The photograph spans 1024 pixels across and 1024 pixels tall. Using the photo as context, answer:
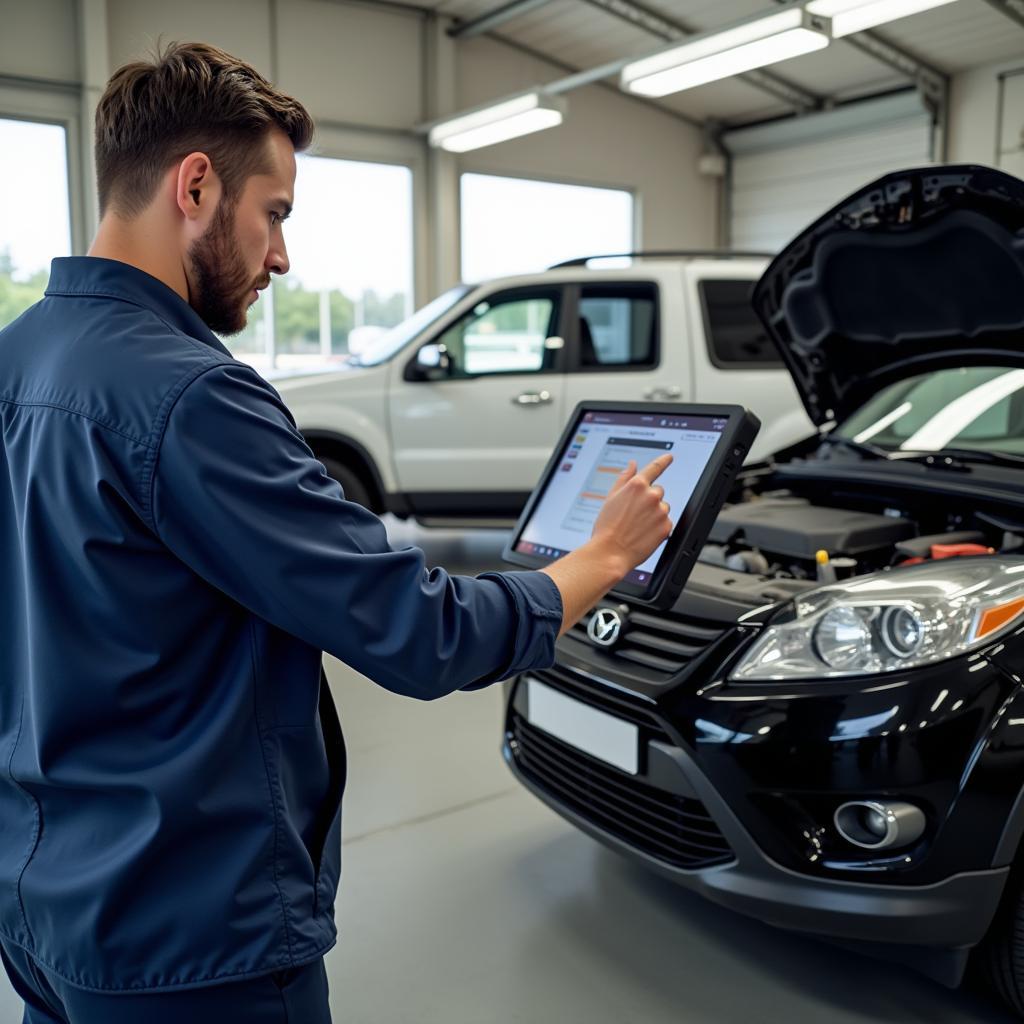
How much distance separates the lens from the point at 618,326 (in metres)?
5.67

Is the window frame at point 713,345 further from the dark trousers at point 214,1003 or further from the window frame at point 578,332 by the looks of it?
the dark trousers at point 214,1003

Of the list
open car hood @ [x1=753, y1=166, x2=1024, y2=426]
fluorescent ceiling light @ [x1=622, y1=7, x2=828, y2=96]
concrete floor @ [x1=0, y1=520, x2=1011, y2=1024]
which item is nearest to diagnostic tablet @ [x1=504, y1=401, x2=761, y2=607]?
concrete floor @ [x1=0, y1=520, x2=1011, y2=1024]

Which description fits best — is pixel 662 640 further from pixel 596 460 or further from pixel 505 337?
pixel 505 337

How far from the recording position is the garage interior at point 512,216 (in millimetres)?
1997

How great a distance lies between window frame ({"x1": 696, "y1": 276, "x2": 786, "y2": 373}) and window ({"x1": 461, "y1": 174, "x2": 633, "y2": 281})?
467cm

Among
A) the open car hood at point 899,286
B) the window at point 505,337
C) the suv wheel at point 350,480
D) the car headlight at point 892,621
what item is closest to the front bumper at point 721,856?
the car headlight at point 892,621

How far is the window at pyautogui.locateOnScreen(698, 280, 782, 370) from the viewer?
565 centimetres

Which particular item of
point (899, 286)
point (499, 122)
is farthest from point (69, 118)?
point (899, 286)

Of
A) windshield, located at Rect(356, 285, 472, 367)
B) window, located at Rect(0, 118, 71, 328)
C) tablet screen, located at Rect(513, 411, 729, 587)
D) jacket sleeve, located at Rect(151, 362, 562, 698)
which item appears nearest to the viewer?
jacket sleeve, located at Rect(151, 362, 562, 698)

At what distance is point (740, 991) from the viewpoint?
194 cm

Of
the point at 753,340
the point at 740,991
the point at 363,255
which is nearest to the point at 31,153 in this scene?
the point at 363,255

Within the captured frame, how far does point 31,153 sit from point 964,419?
769cm

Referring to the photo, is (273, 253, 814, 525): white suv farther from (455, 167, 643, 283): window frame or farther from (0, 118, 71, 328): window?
(455, 167, 643, 283): window frame

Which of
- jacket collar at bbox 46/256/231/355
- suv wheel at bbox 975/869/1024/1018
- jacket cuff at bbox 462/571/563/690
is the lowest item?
suv wheel at bbox 975/869/1024/1018
